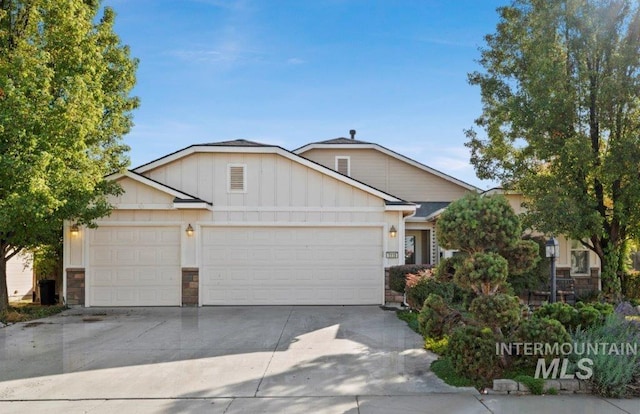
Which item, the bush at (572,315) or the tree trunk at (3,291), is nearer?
the bush at (572,315)

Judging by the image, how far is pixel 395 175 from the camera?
1672 cm

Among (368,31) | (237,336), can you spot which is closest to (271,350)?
(237,336)

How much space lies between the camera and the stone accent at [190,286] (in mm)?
12047

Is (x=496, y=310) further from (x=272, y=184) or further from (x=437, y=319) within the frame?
(x=272, y=184)

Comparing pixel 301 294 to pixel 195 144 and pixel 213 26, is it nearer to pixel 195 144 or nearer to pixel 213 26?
pixel 195 144

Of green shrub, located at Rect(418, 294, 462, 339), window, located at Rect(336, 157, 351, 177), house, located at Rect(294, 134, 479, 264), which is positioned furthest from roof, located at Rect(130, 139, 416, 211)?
green shrub, located at Rect(418, 294, 462, 339)

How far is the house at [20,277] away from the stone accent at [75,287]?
7.71ft

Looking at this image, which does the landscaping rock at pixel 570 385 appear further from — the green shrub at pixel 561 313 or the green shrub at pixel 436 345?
the green shrub at pixel 436 345

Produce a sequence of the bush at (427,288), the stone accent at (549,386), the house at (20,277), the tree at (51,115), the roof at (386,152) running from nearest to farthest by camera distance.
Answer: the stone accent at (549,386) → the tree at (51,115) → the bush at (427,288) → the house at (20,277) → the roof at (386,152)

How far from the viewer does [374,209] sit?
12.3m

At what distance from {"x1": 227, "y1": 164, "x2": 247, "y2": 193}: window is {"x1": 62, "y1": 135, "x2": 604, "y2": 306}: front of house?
1.1 inches

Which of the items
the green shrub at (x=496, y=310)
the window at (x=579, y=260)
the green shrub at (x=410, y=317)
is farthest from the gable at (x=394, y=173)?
the green shrub at (x=496, y=310)

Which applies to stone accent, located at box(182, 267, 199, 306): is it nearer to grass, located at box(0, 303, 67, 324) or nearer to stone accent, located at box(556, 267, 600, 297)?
grass, located at box(0, 303, 67, 324)

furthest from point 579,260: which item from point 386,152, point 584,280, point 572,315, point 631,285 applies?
point 572,315
